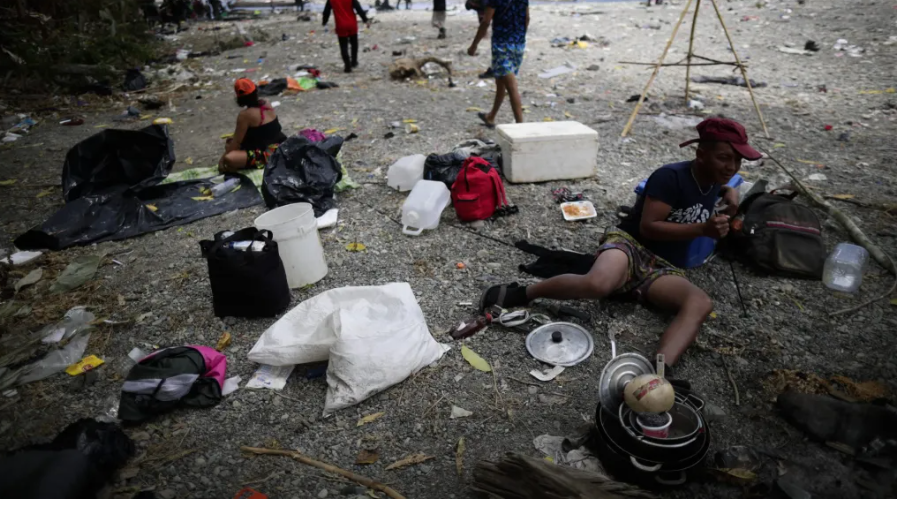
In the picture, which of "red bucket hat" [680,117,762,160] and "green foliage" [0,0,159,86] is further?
"green foliage" [0,0,159,86]

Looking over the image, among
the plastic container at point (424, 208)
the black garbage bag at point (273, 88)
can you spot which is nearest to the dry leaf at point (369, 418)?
the plastic container at point (424, 208)

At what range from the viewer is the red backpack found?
405 cm

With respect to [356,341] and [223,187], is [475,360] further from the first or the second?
[223,187]

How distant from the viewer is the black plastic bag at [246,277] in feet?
9.45

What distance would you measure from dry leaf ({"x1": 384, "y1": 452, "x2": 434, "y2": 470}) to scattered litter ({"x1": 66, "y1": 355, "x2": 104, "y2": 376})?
5.62ft

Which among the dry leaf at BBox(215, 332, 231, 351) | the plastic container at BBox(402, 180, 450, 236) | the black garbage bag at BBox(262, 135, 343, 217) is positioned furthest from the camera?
the black garbage bag at BBox(262, 135, 343, 217)

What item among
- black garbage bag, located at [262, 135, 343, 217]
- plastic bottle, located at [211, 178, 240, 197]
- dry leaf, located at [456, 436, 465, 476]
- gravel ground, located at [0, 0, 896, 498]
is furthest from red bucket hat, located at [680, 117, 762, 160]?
plastic bottle, located at [211, 178, 240, 197]

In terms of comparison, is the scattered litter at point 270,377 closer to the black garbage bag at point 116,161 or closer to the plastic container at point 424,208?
the plastic container at point 424,208

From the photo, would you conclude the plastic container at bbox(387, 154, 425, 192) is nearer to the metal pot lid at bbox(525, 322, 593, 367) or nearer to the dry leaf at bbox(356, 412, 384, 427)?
the metal pot lid at bbox(525, 322, 593, 367)

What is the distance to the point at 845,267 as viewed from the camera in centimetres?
327

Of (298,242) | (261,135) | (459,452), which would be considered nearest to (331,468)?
(459,452)

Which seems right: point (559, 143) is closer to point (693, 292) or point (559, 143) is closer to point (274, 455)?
point (693, 292)

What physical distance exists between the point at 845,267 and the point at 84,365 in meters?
4.36

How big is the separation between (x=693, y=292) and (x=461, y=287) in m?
1.33
